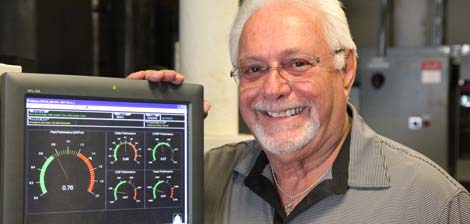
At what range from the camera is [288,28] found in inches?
46.4

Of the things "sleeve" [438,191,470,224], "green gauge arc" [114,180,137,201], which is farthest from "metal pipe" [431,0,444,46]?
"green gauge arc" [114,180,137,201]

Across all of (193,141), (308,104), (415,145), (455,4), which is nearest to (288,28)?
(308,104)

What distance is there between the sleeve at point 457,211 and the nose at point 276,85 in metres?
0.41

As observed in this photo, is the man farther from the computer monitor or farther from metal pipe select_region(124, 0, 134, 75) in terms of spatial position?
metal pipe select_region(124, 0, 134, 75)

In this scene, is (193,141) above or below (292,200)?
above

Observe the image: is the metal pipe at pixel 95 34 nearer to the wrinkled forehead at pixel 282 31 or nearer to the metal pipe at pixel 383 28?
the metal pipe at pixel 383 28

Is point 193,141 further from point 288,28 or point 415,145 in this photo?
point 415,145

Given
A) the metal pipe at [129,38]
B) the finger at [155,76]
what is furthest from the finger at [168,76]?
the metal pipe at [129,38]

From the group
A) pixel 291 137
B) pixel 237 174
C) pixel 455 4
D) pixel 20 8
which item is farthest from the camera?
pixel 455 4

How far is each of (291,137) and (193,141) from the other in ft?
0.77

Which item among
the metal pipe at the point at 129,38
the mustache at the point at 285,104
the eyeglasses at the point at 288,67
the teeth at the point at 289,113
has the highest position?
the metal pipe at the point at 129,38

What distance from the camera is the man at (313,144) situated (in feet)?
3.71

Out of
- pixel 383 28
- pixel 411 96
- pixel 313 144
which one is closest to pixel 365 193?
pixel 313 144

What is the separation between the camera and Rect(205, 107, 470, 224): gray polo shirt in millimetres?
1112
